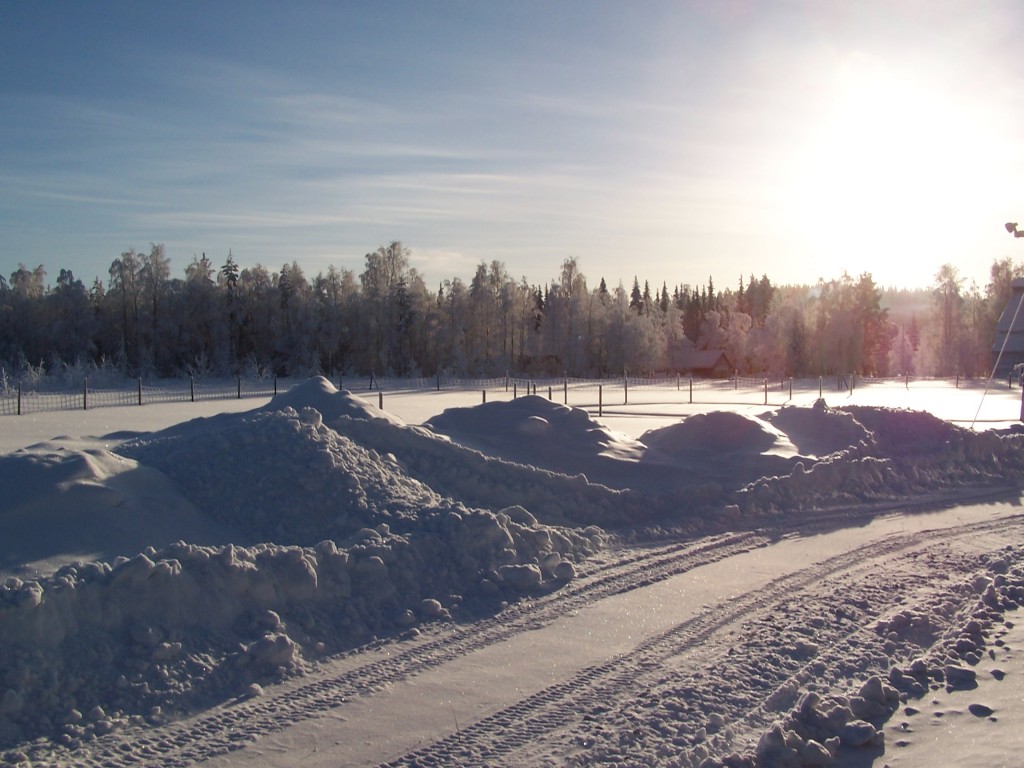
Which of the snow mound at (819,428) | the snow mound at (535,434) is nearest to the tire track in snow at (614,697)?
the snow mound at (535,434)

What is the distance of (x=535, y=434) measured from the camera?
13.3 m

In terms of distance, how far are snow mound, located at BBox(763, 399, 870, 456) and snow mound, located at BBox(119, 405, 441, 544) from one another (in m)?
7.47

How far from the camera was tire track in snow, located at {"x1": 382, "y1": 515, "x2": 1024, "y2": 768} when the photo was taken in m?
4.41

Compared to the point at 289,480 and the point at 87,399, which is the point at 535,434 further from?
the point at 87,399

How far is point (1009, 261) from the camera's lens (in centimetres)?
6681

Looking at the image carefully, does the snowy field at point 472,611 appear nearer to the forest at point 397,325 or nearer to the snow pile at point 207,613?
the snow pile at point 207,613

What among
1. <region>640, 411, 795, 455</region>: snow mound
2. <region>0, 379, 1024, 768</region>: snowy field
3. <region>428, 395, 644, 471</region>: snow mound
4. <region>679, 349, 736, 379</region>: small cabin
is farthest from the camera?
<region>679, 349, 736, 379</region>: small cabin

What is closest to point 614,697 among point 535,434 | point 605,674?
point 605,674

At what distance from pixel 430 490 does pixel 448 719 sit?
193 inches

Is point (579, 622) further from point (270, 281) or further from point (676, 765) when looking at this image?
point (270, 281)

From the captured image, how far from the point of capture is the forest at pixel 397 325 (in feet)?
198

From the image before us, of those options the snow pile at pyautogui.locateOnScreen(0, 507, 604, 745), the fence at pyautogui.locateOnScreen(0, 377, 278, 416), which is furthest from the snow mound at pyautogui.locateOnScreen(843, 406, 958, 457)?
the fence at pyautogui.locateOnScreen(0, 377, 278, 416)

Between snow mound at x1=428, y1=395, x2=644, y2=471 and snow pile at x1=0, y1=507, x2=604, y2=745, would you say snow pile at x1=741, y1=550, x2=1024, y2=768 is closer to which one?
snow pile at x1=0, y1=507, x2=604, y2=745

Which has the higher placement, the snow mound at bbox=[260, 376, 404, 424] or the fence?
the snow mound at bbox=[260, 376, 404, 424]
